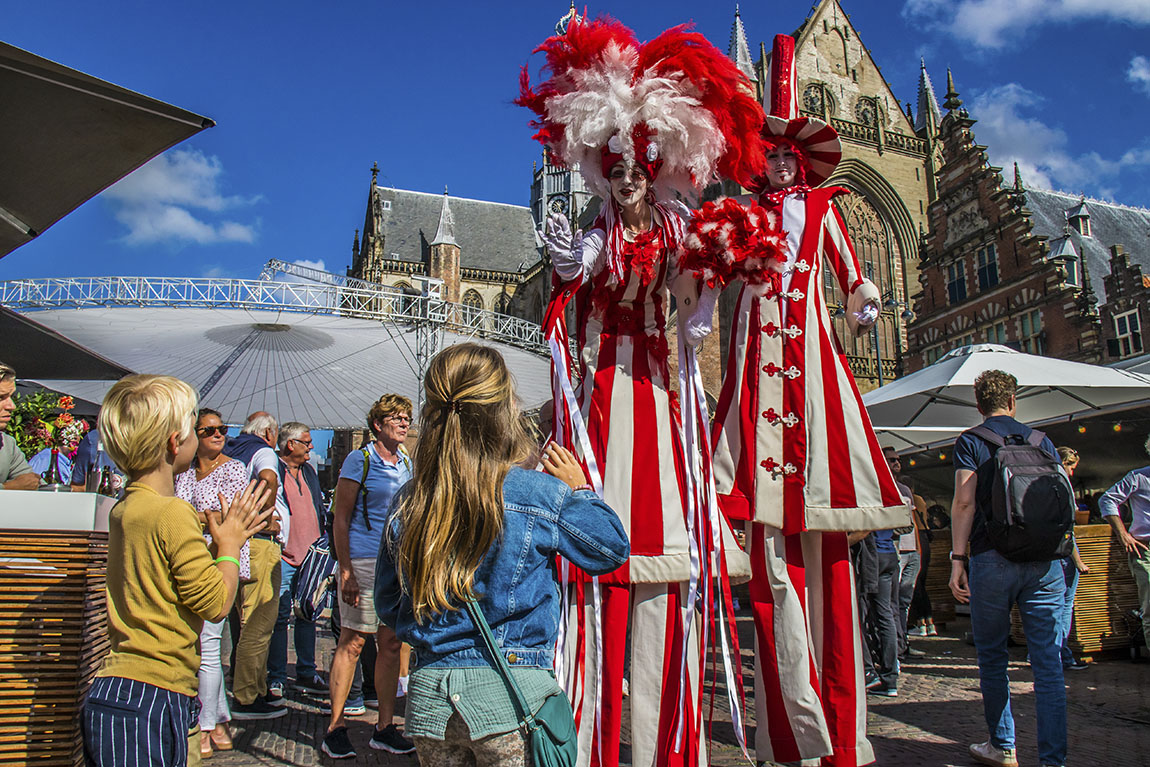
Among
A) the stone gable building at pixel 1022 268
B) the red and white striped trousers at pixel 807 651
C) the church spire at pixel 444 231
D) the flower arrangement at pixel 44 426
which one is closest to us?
the red and white striped trousers at pixel 807 651

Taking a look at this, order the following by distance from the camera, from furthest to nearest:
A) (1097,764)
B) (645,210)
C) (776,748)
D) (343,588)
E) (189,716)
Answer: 1. (343,588)
2. (1097,764)
3. (645,210)
4. (776,748)
5. (189,716)

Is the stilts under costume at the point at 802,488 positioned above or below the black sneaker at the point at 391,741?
above

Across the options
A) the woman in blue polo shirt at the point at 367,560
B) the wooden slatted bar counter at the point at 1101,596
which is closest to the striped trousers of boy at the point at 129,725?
the woman in blue polo shirt at the point at 367,560

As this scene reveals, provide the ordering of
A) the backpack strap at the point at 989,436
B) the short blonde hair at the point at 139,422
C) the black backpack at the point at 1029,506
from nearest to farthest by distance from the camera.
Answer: the short blonde hair at the point at 139,422
the black backpack at the point at 1029,506
the backpack strap at the point at 989,436

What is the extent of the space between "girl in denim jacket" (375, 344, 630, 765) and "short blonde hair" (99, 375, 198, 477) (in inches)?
29.8

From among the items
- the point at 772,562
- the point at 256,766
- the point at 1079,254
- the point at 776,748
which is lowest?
the point at 256,766

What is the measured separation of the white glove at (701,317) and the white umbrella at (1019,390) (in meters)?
5.60

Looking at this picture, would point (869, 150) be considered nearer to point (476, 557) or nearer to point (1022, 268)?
point (1022, 268)

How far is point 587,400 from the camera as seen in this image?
321 centimetres

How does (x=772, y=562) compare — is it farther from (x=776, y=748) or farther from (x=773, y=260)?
(x=773, y=260)

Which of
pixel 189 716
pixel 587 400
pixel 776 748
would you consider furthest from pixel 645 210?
pixel 189 716

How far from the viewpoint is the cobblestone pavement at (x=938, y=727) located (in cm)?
383

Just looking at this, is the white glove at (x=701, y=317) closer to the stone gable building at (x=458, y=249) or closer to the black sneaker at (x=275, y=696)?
the black sneaker at (x=275, y=696)

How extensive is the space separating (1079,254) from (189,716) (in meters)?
29.5
